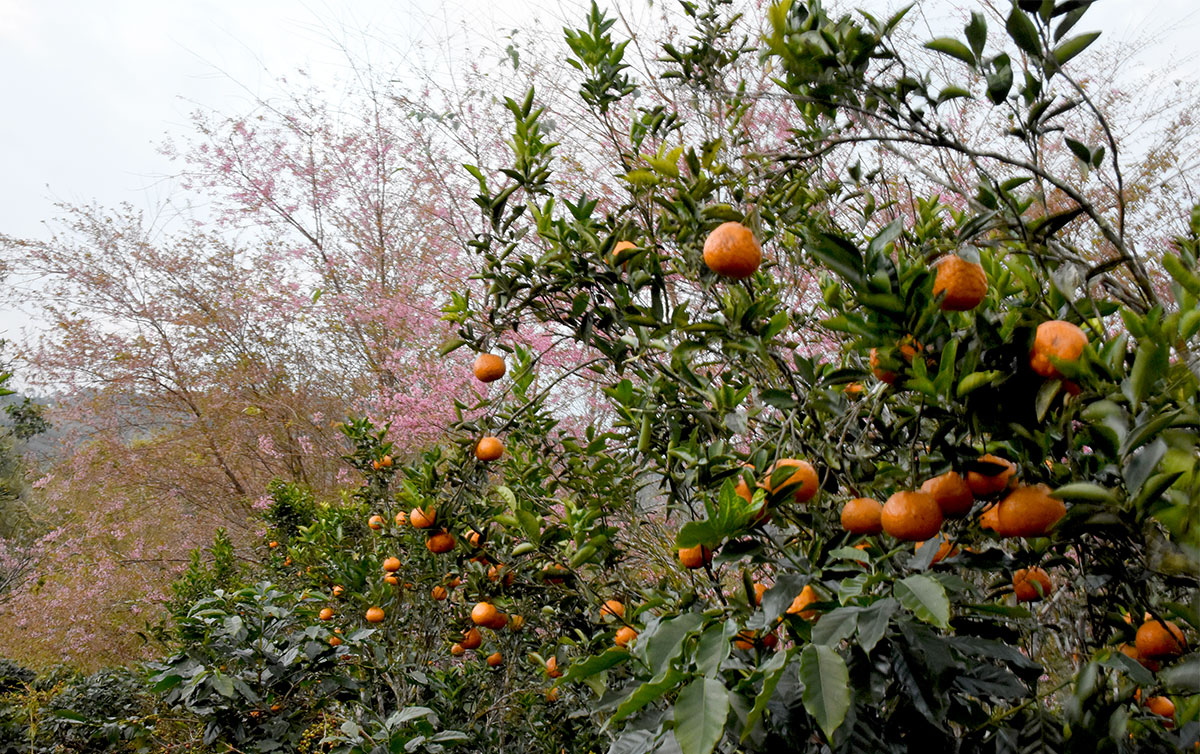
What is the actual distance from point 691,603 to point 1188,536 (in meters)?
0.64

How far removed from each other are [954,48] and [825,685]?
78 centimetres

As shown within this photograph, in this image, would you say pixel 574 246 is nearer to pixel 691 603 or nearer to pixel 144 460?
pixel 691 603

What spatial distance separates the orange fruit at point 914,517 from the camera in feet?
1.99

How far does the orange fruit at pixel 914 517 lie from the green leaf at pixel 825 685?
140 millimetres

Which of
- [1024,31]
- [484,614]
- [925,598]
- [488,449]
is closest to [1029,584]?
[925,598]

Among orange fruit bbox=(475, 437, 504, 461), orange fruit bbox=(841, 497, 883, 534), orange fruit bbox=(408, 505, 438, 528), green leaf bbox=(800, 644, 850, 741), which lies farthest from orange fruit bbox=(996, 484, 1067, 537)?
orange fruit bbox=(408, 505, 438, 528)

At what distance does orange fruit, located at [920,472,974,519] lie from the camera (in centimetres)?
65

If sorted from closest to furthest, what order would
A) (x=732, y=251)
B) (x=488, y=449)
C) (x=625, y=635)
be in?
(x=732, y=251)
(x=625, y=635)
(x=488, y=449)

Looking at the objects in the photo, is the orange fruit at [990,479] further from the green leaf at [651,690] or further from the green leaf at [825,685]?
the green leaf at [651,690]

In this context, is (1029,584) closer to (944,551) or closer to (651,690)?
(944,551)

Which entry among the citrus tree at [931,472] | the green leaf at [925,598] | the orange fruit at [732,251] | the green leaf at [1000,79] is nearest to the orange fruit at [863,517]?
the citrus tree at [931,472]

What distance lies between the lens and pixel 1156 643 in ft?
2.37

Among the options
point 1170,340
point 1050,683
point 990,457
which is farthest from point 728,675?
point 1050,683

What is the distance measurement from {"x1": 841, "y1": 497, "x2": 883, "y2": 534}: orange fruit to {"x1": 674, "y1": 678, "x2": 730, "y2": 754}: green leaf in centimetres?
22
